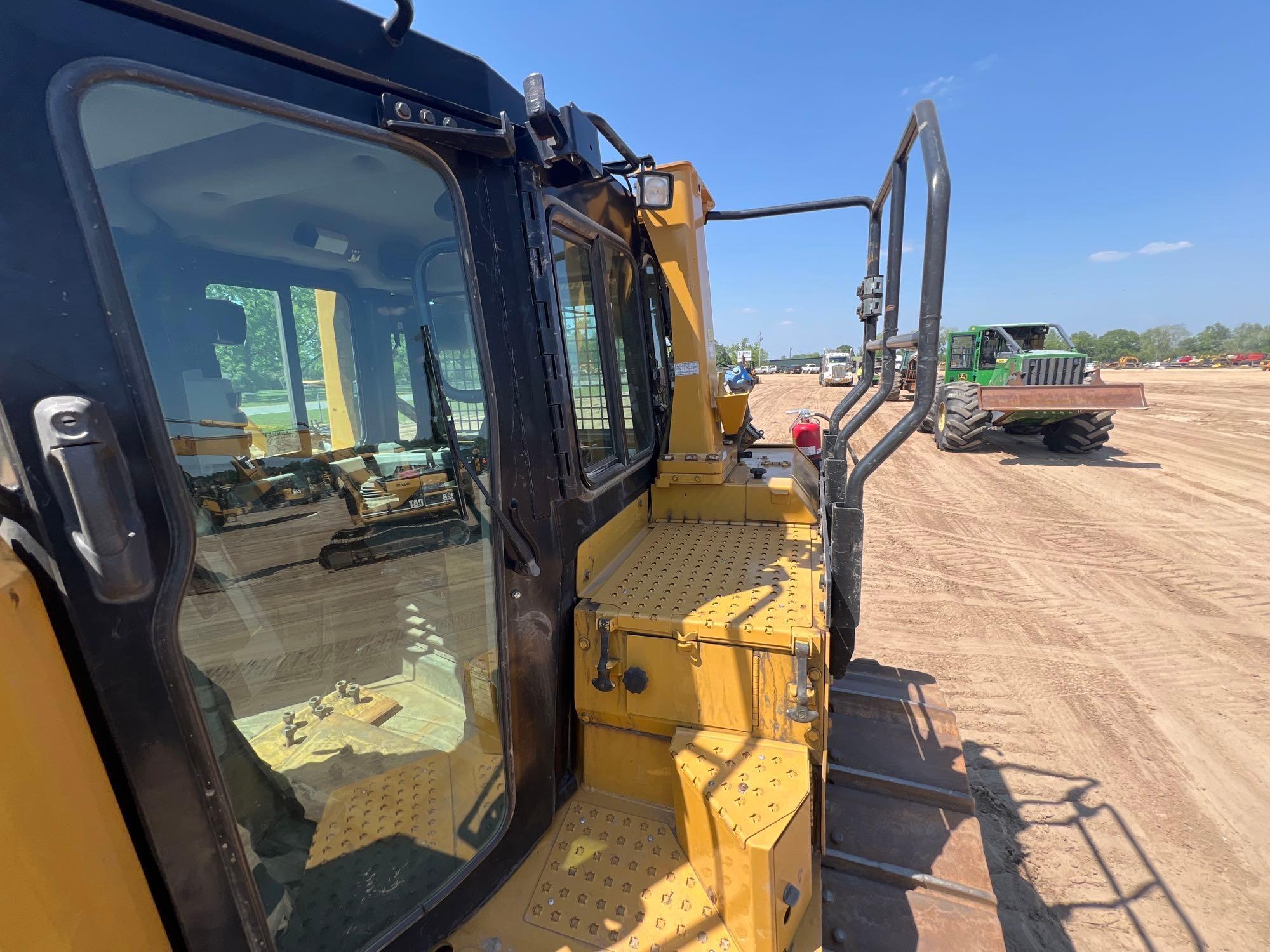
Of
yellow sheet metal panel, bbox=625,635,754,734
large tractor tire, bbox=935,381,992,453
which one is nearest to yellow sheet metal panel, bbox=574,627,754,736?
yellow sheet metal panel, bbox=625,635,754,734

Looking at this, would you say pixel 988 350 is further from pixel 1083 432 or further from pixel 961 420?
pixel 961 420

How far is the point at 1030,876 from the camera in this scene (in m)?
2.69

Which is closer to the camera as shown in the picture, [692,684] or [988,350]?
[692,684]

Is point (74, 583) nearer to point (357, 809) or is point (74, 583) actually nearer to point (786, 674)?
point (357, 809)

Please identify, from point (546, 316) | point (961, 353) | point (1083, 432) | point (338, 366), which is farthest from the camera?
point (961, 353)

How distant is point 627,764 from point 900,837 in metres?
1.02

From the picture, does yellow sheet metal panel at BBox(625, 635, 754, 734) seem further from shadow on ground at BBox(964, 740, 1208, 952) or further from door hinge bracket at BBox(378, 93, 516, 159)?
shadow on ground at BBox(964, 740, 1208, 952)

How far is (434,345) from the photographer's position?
146cm

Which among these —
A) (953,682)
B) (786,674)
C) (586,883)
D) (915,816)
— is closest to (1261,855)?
(953,682)

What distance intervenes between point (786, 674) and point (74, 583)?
1.57 m

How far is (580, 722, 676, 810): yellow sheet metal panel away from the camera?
1812 millimetres

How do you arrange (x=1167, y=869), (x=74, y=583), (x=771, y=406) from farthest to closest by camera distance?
1. (x=771, y=406)
2. (x=1167, y=869)
3. (x=74, y=583)

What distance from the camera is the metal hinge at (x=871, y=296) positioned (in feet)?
7.22

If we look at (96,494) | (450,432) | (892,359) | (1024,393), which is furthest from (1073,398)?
(96,494)
